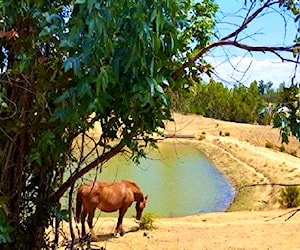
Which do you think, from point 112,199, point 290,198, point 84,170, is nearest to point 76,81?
point 84,170

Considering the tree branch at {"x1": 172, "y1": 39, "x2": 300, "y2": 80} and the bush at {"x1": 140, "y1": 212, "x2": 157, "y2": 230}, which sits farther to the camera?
the bush at {"x1": 140, "y1": 212, "x2": 157, "y2": 230}

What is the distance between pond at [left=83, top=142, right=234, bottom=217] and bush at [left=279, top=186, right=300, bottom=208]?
221 centimetres

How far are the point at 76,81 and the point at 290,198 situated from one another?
9895 millimetres

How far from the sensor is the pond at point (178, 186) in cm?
1223

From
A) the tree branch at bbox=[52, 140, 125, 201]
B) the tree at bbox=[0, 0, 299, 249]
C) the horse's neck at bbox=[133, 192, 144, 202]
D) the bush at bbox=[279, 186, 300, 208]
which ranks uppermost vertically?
the tree at bbox=[0, 0, 299, 249]

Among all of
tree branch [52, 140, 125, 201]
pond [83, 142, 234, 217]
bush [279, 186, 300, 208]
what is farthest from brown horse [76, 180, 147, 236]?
bush [279, 186, 300, 208]

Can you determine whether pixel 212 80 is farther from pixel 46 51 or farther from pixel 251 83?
pixel 46 51

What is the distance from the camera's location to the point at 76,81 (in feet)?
6.18

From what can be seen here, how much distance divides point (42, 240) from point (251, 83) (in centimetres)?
143

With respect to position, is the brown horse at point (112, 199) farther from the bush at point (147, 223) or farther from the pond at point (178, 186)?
the pond at point (178, 186)

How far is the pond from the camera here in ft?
40.1

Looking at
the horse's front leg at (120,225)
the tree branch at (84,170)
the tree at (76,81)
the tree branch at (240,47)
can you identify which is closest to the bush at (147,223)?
the horse's front leg at (120,225)

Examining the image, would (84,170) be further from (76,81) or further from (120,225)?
(120,225)

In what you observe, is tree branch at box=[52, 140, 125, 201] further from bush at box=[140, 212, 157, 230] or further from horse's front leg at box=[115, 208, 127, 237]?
bush at box=[140, 212, 157, 230]
